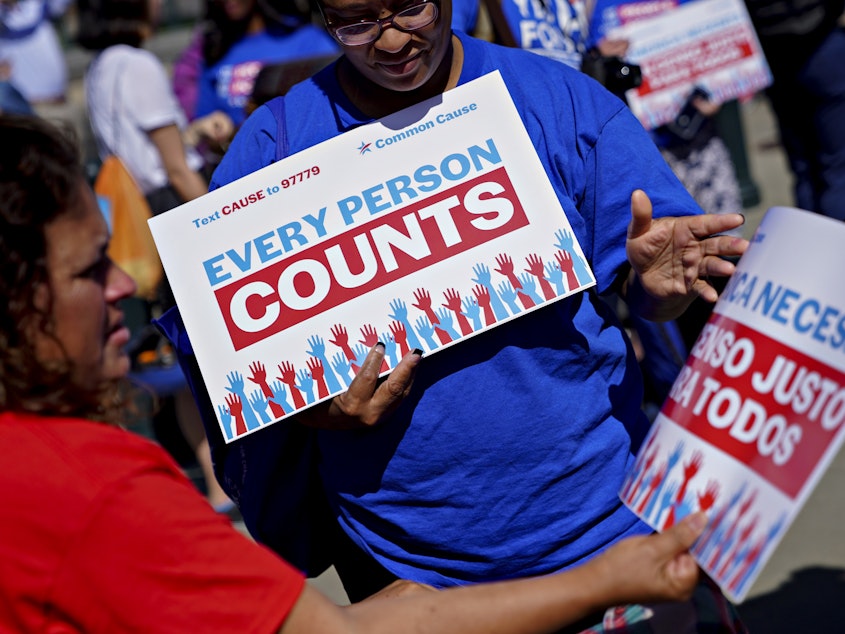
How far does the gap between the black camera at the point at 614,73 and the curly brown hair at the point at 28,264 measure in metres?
2.19

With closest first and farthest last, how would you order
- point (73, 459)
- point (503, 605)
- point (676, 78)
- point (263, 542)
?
1. point (73, 459)
2. point (503, 605)
3. point (263, 542)
4. point (676, 78)

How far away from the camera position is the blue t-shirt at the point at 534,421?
86.3 inches

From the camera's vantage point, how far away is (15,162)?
5.36 feet

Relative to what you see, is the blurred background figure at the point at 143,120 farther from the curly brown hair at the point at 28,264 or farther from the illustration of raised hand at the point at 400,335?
the curly brown hair at the point at 28,264

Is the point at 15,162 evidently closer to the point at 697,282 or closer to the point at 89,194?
the point at 89,194

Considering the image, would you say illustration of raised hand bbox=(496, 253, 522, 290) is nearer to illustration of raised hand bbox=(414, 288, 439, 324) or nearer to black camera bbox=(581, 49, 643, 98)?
illustration of raised hand bbox=(414, 288, 439, 324)

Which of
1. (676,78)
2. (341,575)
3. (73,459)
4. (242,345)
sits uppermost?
(676,78)

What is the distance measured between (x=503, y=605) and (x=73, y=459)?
60 cm

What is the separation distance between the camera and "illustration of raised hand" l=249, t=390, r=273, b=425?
7.18ft

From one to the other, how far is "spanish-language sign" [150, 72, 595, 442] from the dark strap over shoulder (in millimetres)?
75

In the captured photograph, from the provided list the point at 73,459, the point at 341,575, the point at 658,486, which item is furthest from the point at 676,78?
the point at 73,459

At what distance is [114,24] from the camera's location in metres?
5.43

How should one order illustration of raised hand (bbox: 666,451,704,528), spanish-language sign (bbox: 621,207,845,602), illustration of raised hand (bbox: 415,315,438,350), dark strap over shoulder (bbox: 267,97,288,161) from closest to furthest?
spanish-language sign (bbox: 621,207,845,602) < illustration of raised hand (bbox: 666,451,704,528) < illustration of raised hand (bbox: 415,315,438,350) < dark strap over shoulder (bbox: 267,97,288,161)

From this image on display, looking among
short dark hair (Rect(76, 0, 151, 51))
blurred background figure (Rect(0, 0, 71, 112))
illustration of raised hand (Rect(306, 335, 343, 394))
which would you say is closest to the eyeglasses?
illustration of raised hand (Rect(306, 335, 343, 394))
